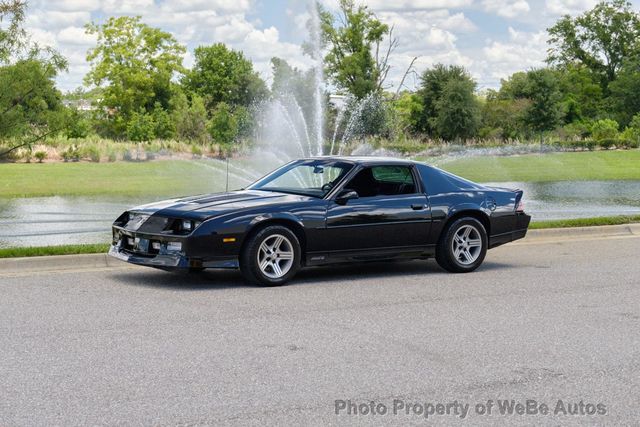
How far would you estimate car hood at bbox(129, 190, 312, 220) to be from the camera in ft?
34.7

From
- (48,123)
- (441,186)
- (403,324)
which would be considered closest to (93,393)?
(403,324)

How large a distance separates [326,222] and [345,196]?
0.40m

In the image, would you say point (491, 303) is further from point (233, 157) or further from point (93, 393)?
point (233, 157)

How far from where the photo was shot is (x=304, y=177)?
1200 cm

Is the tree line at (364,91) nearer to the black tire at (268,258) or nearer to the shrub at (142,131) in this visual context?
the shrub at (142,131)

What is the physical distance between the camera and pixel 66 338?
795cm

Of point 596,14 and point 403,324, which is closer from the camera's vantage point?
point 403,324

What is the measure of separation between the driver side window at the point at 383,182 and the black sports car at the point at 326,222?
0.01m

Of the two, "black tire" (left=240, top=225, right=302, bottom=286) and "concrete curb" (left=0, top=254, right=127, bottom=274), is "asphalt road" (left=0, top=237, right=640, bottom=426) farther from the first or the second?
"concrete curb" (left=0, top=254, right=127, bottom=274)

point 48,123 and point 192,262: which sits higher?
point 48,123

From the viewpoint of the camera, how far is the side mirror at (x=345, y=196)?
1125 centimetres

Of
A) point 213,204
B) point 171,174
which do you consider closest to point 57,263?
point 213,204

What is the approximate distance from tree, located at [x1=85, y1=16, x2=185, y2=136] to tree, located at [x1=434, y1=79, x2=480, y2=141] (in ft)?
95.0

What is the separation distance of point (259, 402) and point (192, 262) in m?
4.47
